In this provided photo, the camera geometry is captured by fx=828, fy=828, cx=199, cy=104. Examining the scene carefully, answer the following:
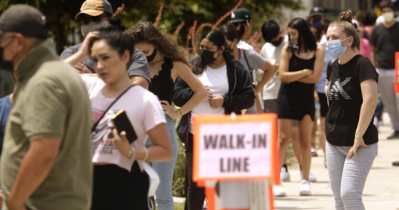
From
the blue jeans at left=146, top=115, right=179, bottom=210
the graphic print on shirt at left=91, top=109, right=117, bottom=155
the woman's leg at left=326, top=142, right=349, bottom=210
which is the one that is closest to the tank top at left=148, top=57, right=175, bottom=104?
the blue jeans at left=146, top=115, right=179, bottom=210

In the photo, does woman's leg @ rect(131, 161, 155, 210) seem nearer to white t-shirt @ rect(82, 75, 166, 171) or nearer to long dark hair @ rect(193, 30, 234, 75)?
white t-shirt @ rect(82, 75, 166, 171)

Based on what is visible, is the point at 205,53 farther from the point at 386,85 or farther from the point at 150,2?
the point at 386,85

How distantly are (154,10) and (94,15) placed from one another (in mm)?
6920

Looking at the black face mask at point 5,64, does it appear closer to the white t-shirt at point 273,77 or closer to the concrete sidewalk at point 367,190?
the concrete sidewalk at point 367,190

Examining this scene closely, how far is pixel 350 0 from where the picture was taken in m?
37.3

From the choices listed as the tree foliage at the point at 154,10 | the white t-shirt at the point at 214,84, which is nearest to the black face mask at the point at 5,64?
the white t-shirt at the point at 214,84

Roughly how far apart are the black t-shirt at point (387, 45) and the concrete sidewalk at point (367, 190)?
76.8 inches

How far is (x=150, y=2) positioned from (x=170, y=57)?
5.70 meters

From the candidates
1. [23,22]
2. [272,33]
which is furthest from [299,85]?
[23,22]

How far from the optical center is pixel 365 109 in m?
6.00

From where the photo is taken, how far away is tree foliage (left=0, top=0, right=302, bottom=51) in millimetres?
10844

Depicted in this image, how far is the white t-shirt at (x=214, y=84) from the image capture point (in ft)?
23.7

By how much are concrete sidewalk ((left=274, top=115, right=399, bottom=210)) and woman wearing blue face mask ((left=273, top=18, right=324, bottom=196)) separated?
0.27m

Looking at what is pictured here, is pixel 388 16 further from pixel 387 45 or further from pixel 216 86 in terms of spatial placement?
pixel 216 86
